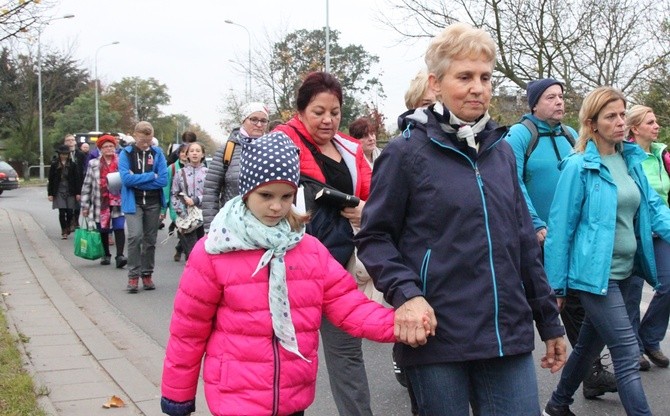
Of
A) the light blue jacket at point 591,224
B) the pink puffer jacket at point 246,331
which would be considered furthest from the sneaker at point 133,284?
the pink puffer jacket at point 246,331

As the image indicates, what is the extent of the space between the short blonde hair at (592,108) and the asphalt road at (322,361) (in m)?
1.73

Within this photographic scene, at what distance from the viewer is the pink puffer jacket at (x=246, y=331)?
3.02 meters

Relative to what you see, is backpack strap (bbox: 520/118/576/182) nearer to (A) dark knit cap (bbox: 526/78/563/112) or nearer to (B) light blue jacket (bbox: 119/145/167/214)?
(A) dark knit cap (bbox: 526/78/563/112)

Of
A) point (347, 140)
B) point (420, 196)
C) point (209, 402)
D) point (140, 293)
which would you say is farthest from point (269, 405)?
point (140, 293)

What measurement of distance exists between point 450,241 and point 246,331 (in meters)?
0.84

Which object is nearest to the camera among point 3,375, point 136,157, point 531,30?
point 3,375

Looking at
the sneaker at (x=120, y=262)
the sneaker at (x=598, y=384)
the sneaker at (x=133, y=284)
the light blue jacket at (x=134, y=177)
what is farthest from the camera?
the sneaker at (x=120, y=262)

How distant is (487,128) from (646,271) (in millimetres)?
2079

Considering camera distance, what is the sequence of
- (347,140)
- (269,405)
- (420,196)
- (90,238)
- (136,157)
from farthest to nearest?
(90,238) < (136,157) < (347,140) < (269,405) < (420,196)

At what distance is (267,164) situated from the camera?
3.15 m

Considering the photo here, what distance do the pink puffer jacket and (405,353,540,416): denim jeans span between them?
23 cm

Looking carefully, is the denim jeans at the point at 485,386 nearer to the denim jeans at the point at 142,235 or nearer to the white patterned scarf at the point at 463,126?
the white patterned scarf at the point at 463,126

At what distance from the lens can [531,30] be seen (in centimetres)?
2366

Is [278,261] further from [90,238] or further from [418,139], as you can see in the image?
[90,238]
